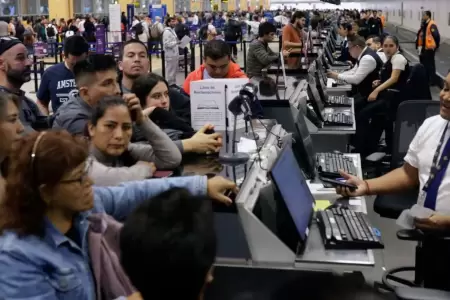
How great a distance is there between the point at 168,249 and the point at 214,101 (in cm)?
249

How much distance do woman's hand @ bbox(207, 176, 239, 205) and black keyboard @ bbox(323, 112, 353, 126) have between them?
3.47 meters

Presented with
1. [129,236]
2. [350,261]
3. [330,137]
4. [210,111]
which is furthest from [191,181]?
[330,137]

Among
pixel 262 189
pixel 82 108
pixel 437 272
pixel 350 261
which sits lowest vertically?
pixel 437 272

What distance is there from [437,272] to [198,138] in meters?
1.39

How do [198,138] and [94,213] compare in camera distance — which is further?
[198,138]

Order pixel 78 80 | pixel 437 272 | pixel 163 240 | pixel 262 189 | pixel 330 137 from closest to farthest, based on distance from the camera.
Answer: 1. pixel 163 240
2. pixel 262 189
3. pixel 437 272
4. pixel 78 80
5. pixel 330 137

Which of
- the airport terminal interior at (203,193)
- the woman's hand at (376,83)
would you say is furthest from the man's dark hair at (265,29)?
the airport terminal interior at (203,193)

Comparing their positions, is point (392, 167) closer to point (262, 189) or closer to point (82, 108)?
point (262, 189)

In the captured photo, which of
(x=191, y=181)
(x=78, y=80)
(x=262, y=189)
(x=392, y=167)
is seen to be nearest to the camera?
(x=191, y=181)

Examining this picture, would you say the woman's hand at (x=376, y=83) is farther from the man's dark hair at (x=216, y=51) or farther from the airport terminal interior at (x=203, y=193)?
the man's dark hair at (x=216, y=51)

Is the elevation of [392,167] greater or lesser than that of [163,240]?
lesser

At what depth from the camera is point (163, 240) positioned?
1.32m

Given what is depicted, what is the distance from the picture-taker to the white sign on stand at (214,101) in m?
3.66

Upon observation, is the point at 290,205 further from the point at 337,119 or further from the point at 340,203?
the point at 337,119
